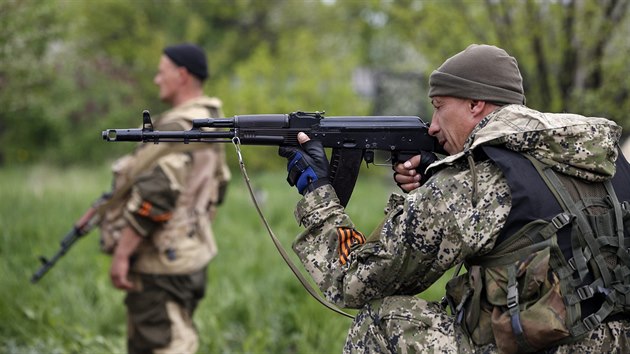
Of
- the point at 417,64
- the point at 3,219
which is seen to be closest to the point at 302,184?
the point at 3,219

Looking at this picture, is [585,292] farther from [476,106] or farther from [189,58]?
[189,58]

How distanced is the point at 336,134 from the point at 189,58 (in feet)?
7.01

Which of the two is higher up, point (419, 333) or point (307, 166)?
point (307, 166)

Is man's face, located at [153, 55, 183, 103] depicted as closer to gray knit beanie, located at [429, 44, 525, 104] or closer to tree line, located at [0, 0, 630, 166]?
gray knit beanie, located at [429, 44, 525, 104]

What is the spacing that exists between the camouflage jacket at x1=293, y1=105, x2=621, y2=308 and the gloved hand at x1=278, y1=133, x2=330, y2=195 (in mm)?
317

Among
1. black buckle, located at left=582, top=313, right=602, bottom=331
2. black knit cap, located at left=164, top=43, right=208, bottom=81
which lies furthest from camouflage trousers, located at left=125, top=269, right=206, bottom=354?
black buckle, located at left=582, top=313, right=602, bottom=331

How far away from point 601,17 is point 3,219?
6151mm

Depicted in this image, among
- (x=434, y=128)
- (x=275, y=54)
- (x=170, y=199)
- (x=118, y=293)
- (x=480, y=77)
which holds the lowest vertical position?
(x=275, y=54)

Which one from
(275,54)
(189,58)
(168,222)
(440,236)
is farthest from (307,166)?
(275,54)

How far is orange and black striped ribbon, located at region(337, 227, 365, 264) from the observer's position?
2.96m

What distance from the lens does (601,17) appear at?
22.9 feet

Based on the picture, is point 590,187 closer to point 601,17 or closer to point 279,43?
point 601,17

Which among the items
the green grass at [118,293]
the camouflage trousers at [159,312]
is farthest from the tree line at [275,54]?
the camouflage trousers at [159,312]

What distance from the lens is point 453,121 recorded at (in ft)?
9.75
